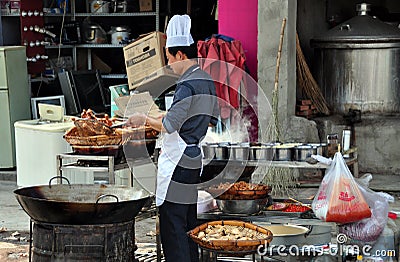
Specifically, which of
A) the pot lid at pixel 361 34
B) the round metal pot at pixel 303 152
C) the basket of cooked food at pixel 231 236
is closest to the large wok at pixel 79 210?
the basket of cooked food at pixel 231 236

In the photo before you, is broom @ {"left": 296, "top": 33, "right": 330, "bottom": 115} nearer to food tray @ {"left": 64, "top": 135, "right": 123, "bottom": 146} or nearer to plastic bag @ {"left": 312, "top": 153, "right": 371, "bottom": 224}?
food tray @ {"left": 64, "top": 135, "right": 123, "bottom": 146}

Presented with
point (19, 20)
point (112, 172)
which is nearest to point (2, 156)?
point (19, 20)

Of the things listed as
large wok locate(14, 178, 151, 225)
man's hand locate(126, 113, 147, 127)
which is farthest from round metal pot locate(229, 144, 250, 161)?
large wok locate(14, 178, 151, 225)

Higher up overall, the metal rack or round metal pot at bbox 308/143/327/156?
round metal pot at bbox 308/143/327/156

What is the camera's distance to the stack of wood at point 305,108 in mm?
10297

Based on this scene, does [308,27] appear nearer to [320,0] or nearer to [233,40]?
[320,0]

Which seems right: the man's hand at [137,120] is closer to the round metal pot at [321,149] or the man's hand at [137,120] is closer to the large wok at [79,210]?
the large wok at [79,210]

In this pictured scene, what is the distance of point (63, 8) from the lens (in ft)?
40.6

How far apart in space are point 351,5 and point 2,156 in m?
5.67

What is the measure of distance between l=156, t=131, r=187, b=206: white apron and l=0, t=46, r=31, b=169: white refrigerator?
16.6 feet

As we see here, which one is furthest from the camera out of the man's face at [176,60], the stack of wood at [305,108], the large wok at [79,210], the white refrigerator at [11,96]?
the white refrigerator at [11,96]

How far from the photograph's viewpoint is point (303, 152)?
278 inches

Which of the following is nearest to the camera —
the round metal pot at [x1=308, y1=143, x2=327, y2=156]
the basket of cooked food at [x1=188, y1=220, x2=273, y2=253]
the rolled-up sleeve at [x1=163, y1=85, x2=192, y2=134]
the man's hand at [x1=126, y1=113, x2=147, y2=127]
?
the basket of cooked food at [x1=188, y1=220, x2=273, y2=253]

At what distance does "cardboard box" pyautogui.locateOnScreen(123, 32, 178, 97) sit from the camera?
1005 cm
